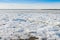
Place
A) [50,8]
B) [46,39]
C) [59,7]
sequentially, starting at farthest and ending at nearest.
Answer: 1. [50,8]
2. [59,7]
3. [46,39]

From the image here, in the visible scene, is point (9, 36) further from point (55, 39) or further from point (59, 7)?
point (59, 7)

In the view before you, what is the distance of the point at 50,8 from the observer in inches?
71.5

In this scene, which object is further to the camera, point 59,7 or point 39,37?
point 59,7

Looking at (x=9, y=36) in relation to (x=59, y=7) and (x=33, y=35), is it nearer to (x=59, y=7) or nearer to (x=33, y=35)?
(x=33, y=35)

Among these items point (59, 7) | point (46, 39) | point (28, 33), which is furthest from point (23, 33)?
point (59, 7)

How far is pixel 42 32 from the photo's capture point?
0.64 metres

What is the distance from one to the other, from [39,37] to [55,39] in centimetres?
7

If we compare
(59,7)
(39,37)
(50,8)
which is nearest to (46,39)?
(39,37)

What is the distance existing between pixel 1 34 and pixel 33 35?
0.16m

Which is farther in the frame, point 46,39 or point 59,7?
point 59,7

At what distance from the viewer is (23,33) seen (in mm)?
639

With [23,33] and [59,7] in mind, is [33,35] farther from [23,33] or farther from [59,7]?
[59,7]

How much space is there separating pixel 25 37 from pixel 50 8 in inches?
50.5

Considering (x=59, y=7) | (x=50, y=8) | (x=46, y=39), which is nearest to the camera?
(x=46, y=39)
